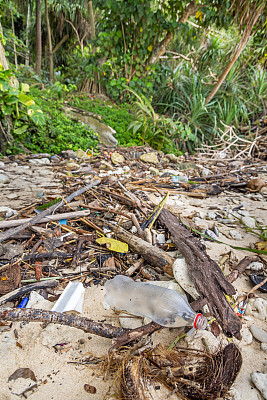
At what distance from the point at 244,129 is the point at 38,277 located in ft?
18.2

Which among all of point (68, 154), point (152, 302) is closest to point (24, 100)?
point (68, 154)

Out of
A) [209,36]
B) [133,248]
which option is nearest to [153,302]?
[133,248]

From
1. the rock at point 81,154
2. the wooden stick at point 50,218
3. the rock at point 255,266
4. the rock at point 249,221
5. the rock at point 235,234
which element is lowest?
the rock at point 81,154

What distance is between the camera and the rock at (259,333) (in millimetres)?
999

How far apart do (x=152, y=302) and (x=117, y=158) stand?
2.92m

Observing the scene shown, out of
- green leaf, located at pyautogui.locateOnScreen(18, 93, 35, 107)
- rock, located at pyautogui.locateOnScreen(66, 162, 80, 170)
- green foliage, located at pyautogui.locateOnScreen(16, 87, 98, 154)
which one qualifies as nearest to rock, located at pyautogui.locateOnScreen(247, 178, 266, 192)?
rock, located at pyautogui.locateOnScreen(66, 162, 80, 170)

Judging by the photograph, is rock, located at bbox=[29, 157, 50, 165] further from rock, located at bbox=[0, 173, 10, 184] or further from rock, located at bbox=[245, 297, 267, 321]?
rock, located at bbox=[245, 297, 267, 321]

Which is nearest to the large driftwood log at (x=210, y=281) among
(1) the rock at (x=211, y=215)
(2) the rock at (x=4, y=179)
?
(1) the rock at (x=211, y=215)

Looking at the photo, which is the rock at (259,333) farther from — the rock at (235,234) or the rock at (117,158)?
the rock at (117,158)

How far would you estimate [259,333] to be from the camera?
1.02 metres

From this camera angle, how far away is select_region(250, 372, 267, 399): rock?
80 cm

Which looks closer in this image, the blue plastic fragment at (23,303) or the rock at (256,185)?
the blue plastic fragment at (23,303)

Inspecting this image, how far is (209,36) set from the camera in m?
6.33

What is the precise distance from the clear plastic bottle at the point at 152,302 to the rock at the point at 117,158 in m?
2.58
